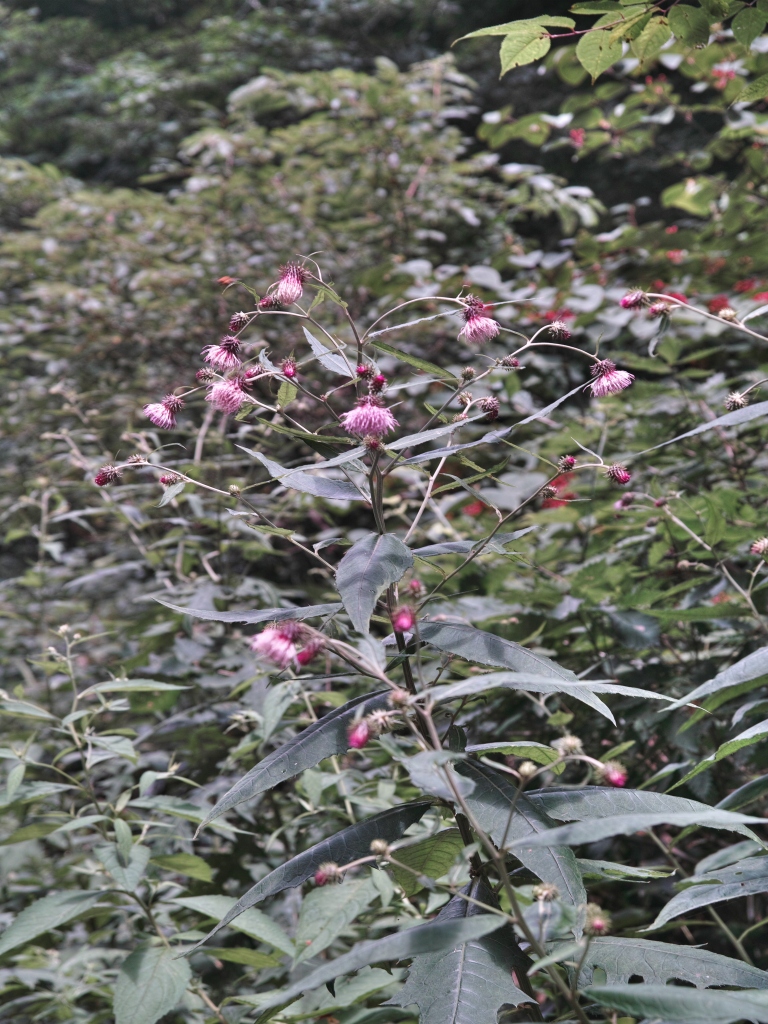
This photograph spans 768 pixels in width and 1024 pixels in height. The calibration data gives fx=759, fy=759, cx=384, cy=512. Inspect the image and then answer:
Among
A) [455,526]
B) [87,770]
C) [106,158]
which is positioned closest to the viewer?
[87,770]

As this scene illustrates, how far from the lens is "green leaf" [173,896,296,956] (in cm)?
105

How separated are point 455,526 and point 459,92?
2.92 meters

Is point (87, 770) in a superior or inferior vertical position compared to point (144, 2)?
inferior

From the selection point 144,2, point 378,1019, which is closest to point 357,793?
point 378,1019

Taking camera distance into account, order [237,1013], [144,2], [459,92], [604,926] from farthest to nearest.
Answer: [144,2], [459,92], [237,1013], [604,926]

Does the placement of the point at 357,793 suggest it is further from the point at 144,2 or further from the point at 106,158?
the point at 144,2

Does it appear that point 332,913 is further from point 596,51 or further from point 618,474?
point 596,51

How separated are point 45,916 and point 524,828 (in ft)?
2.59

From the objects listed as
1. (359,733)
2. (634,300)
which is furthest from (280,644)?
(634,300)

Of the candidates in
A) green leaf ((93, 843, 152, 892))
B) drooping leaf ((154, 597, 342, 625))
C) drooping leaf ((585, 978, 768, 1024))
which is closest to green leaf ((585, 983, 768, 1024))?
drooping leaf ((585, 978, 768, 1024))

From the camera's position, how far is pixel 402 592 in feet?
2.46

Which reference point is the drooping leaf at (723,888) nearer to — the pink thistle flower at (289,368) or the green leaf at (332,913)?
the green leaf at (332,913)

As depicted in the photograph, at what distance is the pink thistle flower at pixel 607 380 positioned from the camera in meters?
0.79

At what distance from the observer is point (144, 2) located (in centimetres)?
763
